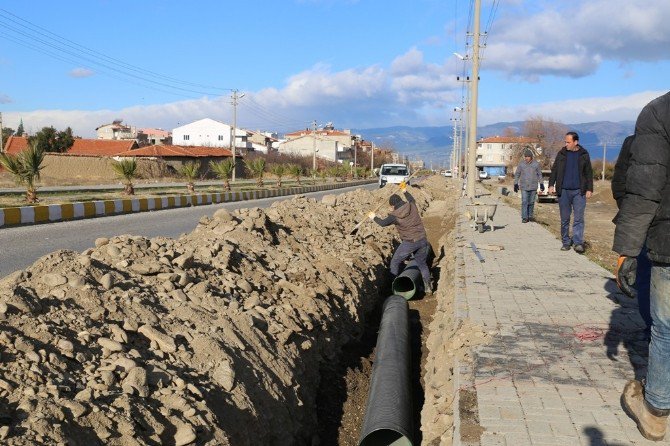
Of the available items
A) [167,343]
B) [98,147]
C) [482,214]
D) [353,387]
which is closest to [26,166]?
[482,214]

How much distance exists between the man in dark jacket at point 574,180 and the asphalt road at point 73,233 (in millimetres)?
7422

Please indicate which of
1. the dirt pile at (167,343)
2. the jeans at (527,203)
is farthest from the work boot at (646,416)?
the jeans at (527,203)

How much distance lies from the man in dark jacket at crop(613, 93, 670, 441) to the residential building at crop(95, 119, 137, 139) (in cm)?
9914

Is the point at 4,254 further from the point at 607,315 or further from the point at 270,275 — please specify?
the point at 607,315

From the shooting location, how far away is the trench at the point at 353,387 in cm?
577

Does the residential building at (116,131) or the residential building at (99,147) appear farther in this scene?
the residential building at (116,131)

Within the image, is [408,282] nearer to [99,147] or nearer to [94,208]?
[94,208]

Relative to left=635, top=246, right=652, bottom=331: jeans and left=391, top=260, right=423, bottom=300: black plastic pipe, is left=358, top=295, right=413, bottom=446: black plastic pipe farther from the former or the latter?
left=391, top=260, right=423, bottom=300: black plastic pipe

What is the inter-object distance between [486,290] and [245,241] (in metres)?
3.04

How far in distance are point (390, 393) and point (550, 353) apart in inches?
51.4

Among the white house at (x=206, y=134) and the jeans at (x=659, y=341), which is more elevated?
the white house at (x=206, y=134)

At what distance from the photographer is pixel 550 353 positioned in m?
5.08

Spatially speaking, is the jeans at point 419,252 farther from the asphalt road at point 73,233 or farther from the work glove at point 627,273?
the work glove at point 627,273

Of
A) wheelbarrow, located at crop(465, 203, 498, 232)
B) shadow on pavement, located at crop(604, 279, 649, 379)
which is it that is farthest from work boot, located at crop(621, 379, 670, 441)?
wheelbarrow, located at crop(465, 203, 498, 232)
